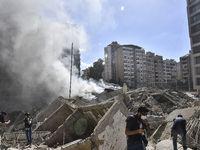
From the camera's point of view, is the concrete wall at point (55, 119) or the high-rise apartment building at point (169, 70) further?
the high-rise apartment building at point (169, 70)

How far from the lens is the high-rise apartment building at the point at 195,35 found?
91.5 ft

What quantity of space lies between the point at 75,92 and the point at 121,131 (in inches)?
677

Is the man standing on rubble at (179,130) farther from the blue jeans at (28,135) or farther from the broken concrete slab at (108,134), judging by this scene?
the blue jeans at (28,135)

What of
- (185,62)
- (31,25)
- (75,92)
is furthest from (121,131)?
(185,62)

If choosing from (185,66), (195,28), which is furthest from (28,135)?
(185,66)

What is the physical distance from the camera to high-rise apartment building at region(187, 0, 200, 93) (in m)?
27.9

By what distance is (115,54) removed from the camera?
5569 cm

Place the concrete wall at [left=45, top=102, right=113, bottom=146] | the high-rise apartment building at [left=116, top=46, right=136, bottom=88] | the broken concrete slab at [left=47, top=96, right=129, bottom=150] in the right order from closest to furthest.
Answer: the broken concrete slab at [left=47, top=96, right=129, bottom=150]
the concrete wall at [left=45, top=102, right=113, bottom=146]
the high-rise apartment building at [left=116, top=46, right=136, bottom=88]

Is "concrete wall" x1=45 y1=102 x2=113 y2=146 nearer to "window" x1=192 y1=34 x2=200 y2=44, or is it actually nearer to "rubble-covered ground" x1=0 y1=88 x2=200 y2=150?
"rubble-covered ground" x1=0 y1=88 x2=200 y2=150

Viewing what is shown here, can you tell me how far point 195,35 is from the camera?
2850cm

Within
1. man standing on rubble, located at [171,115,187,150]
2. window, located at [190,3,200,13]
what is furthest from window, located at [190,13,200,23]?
man standing on rubble, located at [171,115,187,150]

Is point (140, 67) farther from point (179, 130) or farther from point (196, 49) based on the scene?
point (179, 130)

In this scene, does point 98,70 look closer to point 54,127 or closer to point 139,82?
point 139,82

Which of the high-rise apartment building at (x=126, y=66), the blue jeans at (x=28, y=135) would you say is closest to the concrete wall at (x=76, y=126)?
the blue jeans at (x=28, y=135)
